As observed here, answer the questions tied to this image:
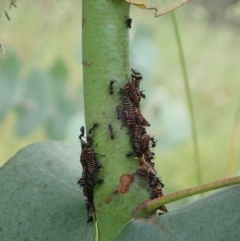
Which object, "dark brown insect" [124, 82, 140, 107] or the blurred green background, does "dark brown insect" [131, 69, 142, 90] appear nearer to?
"dark brown insect" [124, 82, 140, 107]

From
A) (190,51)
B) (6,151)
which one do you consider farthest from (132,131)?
(190,51)

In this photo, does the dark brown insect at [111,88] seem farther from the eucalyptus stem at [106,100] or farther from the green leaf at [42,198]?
the green leaf at [42,198]

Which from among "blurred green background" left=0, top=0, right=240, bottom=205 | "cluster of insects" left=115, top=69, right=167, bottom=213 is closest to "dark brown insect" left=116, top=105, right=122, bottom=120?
"cluster of insects" left=115, top=69, right=167, bottom=213

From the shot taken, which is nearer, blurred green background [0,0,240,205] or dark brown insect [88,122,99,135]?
dark brown insect [88,122,99,135]

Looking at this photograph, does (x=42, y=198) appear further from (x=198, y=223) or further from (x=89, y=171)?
(x=198, y=223)

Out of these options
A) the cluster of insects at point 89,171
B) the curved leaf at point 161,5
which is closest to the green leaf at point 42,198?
the cluster of insects at point 89,171
